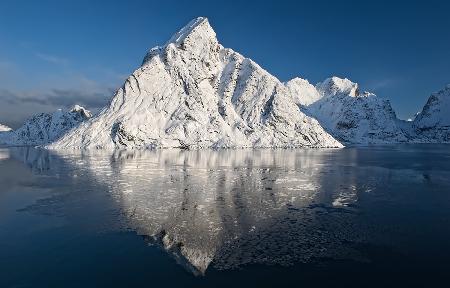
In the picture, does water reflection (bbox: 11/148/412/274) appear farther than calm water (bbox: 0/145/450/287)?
Yes

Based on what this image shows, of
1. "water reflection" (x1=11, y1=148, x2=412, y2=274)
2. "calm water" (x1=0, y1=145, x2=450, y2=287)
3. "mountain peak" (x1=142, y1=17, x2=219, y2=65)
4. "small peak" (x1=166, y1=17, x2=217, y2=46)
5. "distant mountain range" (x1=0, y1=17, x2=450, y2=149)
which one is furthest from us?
"small peak" (x1=166, y1=17, x2=217, y2=46)

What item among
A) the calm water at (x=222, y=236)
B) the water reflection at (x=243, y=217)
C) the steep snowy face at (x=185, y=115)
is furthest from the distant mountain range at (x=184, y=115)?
the calm water at (x=222, y=236)

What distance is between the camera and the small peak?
7402 inches

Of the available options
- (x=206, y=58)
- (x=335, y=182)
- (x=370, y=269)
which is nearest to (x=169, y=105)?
(x=206, y=58)

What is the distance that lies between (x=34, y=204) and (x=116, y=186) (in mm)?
9993

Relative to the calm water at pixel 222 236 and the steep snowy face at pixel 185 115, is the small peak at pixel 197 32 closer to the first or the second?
the steep snowy face at pixel 185 115

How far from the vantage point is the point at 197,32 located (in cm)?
18888

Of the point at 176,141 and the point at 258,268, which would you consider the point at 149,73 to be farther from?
the point at 258,268

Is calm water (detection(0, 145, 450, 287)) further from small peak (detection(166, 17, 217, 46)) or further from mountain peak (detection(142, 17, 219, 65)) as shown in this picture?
small peak (detection(166, 17, 217, 46))

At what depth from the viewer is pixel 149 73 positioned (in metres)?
168

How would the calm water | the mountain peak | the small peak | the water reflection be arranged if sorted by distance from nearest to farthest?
1. the calm water
2. the water reflection
3. the mountain peak
4. the small peak

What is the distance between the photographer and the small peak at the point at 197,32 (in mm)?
188000

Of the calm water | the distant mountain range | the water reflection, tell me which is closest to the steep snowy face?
the distant mountain range

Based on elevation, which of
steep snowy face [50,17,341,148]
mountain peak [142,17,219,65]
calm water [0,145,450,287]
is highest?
mountain peak [142,17,219,65]
